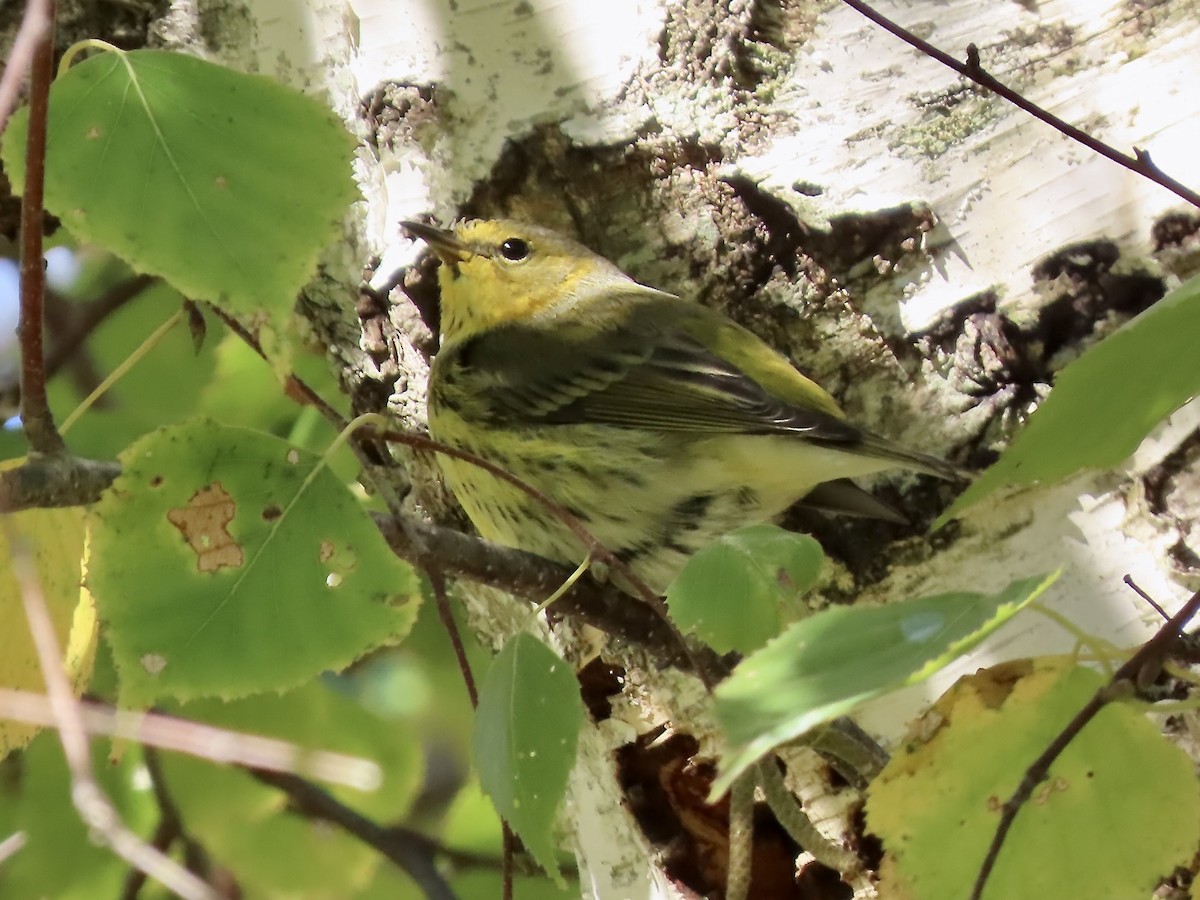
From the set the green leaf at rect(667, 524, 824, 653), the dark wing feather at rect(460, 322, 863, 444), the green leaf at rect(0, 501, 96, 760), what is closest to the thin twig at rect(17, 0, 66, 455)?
the green leaf at rect(0, 501, 96, 760)

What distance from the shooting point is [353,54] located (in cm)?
195

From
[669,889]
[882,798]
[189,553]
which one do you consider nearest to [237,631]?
[189,553]

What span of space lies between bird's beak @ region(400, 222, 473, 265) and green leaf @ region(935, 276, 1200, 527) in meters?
1.21

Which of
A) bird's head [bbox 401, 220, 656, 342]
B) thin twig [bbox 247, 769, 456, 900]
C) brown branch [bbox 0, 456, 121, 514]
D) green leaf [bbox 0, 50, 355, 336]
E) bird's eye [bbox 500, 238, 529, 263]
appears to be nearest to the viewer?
green leaf [bbox 0, 50, 355, 336]

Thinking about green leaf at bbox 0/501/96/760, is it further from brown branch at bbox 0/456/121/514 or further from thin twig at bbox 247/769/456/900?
thin twig at bbox 247/769/456/900

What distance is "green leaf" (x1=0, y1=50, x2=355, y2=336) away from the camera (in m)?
0.85

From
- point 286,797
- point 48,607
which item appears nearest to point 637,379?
point 48,607

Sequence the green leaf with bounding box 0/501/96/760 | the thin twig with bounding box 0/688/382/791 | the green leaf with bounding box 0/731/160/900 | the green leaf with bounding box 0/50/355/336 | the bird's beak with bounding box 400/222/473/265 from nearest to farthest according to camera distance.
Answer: the thin twig with bounding box 0/688/382/791, the green leaf with bounding box 0/50/355/336, the green leaf with bounding box 0/501/96/760, the bird's beak with bounding box 400/222/473/265, the green leaf with bounding box 0/731/160/900

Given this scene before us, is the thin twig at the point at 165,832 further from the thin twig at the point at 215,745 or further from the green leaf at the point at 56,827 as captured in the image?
the thin twig at the point at 215,745

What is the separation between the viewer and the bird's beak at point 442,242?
1.89m

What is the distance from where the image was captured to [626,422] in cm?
204

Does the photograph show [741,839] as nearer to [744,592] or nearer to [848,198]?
[744,592]

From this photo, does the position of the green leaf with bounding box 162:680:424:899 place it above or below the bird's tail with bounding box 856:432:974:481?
below

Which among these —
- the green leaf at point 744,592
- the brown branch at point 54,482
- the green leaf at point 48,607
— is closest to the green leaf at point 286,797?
the green leaf at point 48,607
